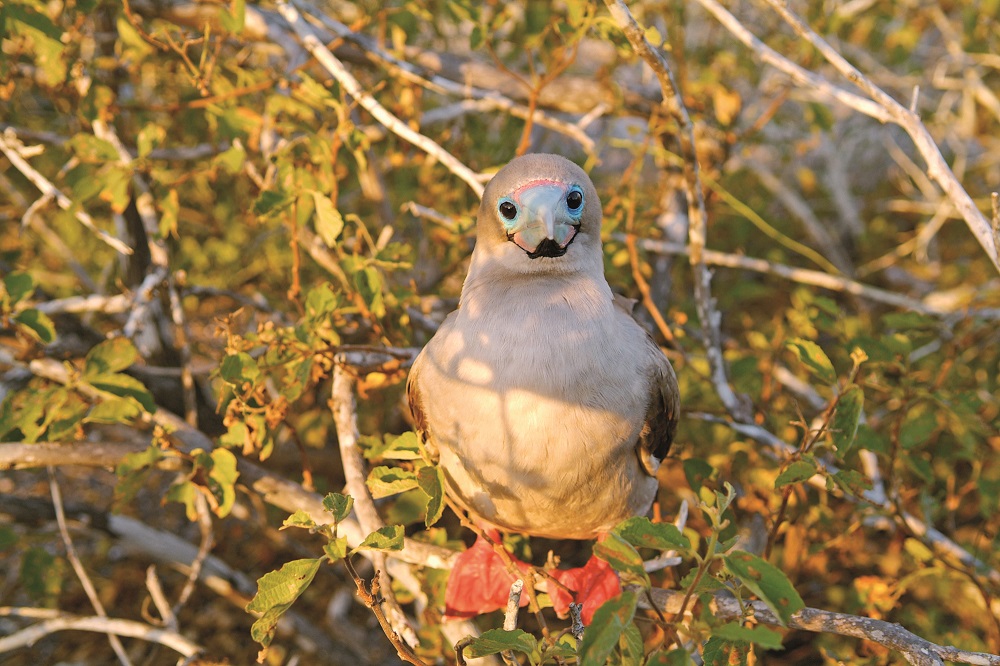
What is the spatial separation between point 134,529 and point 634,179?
9.10 feet

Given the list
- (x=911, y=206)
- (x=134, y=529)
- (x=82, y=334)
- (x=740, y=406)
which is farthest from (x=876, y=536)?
(x=82, y=334)

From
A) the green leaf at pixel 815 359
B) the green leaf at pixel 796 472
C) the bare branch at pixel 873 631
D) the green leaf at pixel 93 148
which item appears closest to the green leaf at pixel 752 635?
the bare branch at pixel 873 631

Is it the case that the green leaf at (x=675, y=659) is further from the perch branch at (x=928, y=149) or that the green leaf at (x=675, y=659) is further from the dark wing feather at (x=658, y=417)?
the perch branch at (x=928, y=149)

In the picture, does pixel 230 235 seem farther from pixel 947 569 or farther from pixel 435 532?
pixel 947 569

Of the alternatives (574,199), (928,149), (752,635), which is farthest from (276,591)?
(928,149)

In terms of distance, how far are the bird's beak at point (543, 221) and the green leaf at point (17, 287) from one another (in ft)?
5.53

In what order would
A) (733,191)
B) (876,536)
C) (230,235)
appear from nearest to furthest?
(876,536) → (230,235) → (733,191)

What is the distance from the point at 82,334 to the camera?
11.0 ft

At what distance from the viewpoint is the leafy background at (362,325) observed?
2631 mm

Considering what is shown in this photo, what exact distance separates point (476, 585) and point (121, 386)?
1.38m

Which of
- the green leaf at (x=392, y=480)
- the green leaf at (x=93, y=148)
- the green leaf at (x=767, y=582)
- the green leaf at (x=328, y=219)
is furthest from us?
the green leaf at (x=93, y=148)

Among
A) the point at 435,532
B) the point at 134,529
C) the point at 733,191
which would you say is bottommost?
the point at 134,529

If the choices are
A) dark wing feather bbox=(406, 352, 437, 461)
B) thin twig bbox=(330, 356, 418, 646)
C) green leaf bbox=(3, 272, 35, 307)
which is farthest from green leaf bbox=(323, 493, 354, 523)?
green leaf bbox=(3, 272, 35, 307)

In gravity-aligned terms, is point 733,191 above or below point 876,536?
above
